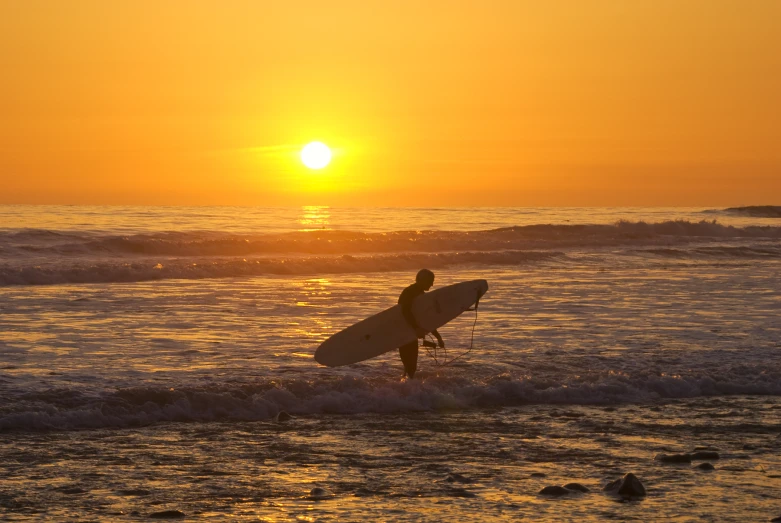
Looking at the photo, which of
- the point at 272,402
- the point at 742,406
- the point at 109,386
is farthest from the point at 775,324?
the point at 109,386

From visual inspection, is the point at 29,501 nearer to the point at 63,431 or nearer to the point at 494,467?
the point at 63,431

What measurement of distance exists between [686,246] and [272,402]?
4164 centimetres

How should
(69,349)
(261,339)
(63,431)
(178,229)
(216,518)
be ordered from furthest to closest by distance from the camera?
(178,229)
(261,339)
(69,349)
(63,431)
(216,518)

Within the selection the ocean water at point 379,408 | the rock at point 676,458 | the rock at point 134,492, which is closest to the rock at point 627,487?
the ocean water at point 379,408

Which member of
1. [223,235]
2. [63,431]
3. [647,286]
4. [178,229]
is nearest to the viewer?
[63,431]

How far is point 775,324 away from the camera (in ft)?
58.6

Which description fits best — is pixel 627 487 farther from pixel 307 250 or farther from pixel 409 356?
pixel 307 250

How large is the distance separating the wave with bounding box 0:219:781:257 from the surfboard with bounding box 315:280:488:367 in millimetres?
27722

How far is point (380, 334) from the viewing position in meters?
13.0

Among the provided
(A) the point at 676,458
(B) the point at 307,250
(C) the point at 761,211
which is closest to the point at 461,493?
(A) the point at 676,458

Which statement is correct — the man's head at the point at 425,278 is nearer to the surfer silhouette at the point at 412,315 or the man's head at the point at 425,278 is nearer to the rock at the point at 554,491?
the surfer silhouette at the point at 412,315

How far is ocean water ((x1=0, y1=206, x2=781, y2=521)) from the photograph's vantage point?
7312mm

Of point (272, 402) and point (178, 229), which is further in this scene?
point (178, 229)

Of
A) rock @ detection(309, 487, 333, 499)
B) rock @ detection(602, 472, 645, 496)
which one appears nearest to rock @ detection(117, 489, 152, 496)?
rock @ detection(309, 487, 333, 499)
